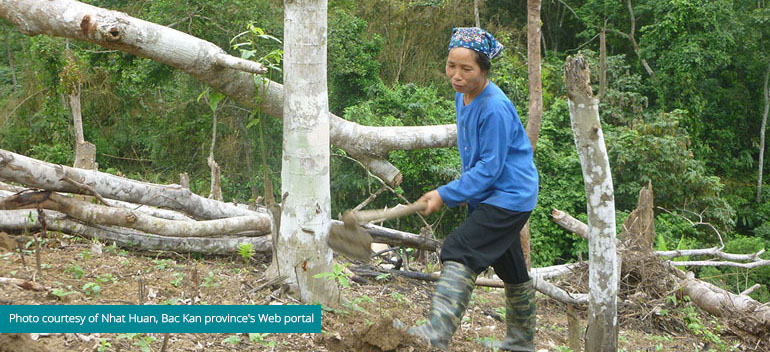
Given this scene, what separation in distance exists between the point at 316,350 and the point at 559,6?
78.4 ft

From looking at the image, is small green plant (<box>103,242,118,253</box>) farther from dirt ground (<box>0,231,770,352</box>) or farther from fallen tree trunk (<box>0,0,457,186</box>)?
fallen tree trunk (<box>0,0,457,186</box>)

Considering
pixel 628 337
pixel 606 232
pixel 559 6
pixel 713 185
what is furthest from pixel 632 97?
pixel 606 232

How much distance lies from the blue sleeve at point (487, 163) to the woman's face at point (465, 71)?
0.20 meters

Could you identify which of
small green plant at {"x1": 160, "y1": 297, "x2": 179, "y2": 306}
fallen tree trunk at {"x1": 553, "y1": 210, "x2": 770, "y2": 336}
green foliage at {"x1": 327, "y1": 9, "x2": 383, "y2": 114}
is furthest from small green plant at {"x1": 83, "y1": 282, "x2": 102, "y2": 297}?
green foliage at {"x1": 327, "y1": 9, "x2": 383, "y2": 114}

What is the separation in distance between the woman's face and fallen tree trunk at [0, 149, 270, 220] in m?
2.46

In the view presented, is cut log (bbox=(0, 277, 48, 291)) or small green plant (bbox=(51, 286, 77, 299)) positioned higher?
cut log (bbox=(0, 277, 48, 291))

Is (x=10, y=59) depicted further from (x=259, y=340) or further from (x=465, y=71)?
(x=465, y=71)

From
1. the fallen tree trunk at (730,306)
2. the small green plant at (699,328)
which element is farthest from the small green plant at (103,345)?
the fallen tree trunk at (730,306)

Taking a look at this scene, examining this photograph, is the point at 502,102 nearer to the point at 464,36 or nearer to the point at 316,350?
the point at 464,36

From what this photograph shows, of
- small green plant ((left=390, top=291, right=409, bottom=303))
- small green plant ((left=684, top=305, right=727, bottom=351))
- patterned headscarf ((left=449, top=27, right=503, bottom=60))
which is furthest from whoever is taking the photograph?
small green plant ((left=684, top=305, right=727, bottom=351))

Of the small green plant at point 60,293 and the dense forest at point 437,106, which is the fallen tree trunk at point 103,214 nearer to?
the small green plant at point 60,293

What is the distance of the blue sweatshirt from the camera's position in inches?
130

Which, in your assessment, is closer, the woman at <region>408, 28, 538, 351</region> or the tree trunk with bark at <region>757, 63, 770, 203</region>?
the woman at <region>408, 28, 538, 351</region>

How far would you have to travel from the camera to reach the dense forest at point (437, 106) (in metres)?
14.5
